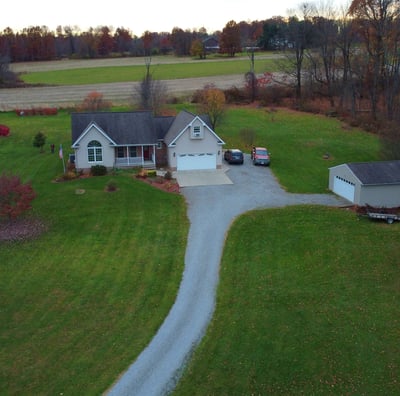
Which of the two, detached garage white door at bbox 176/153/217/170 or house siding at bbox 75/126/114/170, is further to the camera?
detached garage white door at bbox 176/153/217/170

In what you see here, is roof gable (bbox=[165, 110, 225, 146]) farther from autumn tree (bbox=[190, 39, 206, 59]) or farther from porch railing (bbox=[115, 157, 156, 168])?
autumn tree (bbox=[190, 39, 206, 59])

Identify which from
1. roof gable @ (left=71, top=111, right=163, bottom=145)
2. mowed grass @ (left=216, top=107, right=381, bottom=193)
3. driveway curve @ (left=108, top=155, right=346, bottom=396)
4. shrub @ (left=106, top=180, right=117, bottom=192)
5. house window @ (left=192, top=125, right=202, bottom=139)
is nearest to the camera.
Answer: driveway curve @ (left=108, top=155, right=346, bottom=396)

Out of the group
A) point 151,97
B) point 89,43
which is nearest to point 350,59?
point 151,97

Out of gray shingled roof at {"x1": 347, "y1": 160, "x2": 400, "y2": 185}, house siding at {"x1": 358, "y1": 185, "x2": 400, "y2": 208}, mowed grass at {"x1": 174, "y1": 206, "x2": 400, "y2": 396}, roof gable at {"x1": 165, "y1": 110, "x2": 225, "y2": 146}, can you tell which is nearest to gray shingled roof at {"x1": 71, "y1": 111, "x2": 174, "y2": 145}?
roof gable at {"x1": 165, "y1": 110, "x2": 225, "y2": 146}

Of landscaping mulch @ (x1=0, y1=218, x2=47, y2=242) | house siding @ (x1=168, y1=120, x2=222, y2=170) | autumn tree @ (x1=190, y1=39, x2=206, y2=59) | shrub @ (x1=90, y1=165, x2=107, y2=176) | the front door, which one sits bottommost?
landscaping mulch @ (x1=0, y1=218, x2=47, y2=242)

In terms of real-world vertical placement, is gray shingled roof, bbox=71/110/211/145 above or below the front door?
above

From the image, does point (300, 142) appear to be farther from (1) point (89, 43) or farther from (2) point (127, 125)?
(1) point (89, 43)

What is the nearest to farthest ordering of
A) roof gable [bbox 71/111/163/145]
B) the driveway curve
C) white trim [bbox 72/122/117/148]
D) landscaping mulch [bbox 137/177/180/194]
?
the driveway curve < landscaping mulch [bbox 137/177/180/194] < white trim [bbox 72/122/117/148] < roof gable [bbox 71/111/163/145]
